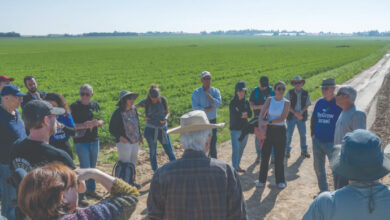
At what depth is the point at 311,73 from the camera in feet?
113

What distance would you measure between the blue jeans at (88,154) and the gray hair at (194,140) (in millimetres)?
3776

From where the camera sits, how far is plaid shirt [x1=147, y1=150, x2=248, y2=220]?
301 centimetres

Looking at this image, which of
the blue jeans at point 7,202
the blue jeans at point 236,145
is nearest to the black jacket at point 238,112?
the blue jeans at point 236,145

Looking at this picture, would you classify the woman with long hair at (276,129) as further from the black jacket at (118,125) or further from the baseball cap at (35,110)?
the baseball cap at (35,110)

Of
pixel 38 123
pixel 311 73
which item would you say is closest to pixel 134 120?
pixel 38 123

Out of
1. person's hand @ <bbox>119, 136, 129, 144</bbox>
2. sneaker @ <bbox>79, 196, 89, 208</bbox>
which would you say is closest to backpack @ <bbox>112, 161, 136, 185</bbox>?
person's hand @ <bbox>119, 136, 129, 144</bbox>

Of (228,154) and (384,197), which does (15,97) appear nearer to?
(384,197)

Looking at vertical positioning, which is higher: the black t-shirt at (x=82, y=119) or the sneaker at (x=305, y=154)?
the black t-shirt at (x=82, y=119)

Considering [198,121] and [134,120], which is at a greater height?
[198,121]

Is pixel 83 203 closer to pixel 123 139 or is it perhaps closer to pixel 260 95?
pixel 123 139

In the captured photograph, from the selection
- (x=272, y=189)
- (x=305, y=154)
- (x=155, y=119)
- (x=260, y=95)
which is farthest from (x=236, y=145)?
(x=305, y=154)

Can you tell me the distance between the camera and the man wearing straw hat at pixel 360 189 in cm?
240

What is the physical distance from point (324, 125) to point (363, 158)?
3.84m

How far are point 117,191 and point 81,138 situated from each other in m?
4.08
